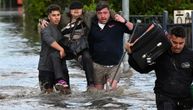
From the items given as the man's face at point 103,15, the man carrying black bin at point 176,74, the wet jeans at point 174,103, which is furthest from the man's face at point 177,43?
the man's face at point 103,15

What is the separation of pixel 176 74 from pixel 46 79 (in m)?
4.28

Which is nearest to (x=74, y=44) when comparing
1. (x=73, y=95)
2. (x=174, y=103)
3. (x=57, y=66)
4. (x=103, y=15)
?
(x=57, y=66)

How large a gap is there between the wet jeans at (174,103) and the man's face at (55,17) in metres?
3.99

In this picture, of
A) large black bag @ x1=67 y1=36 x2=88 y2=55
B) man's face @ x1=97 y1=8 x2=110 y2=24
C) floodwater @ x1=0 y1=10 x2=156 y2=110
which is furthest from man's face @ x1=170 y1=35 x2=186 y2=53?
large black bag @ x1=67 y1=36 x2=88 y2=55

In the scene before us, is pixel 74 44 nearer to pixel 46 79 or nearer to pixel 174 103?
pixel 46 79

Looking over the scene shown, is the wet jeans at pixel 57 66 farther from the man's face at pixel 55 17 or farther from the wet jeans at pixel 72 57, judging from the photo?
the man's face at pixel 55 17

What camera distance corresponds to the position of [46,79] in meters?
10.9

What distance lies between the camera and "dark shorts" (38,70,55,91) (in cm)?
1091

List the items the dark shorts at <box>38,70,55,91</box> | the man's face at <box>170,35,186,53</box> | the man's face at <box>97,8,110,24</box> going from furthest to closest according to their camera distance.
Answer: the dark shorts at <box>38,70,55,91</box> < the man's face at <box>97,8,110,24</box> < the man's face at <box>170,35,186,53</box>

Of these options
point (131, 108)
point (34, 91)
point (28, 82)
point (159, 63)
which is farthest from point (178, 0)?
point (159, 63)

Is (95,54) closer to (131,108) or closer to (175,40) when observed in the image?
(131,108)

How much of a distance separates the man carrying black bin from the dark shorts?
13.0ft

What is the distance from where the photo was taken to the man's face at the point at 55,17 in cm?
1073

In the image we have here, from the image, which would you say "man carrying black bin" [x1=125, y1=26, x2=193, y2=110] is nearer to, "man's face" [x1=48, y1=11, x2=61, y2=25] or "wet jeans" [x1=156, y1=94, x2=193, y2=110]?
"wet jeans" [x1=156, y1=94, x2=193, y2=110]
